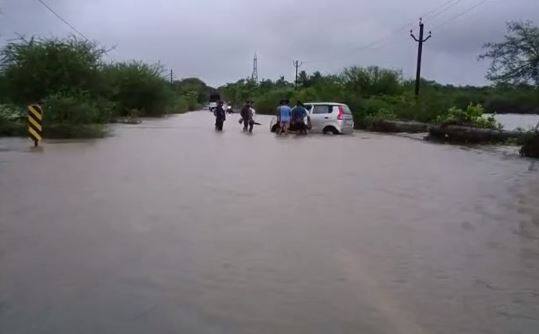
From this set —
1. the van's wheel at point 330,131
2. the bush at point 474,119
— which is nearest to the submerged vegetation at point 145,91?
the bush at point 474,119

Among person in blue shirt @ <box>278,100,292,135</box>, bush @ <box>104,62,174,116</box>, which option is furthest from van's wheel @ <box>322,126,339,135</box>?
bush @ <box>104,62,174,116</box>

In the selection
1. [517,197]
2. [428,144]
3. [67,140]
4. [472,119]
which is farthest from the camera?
[472,119]

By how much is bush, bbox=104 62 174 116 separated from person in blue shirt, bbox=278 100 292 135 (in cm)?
2334

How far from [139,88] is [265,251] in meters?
44.7

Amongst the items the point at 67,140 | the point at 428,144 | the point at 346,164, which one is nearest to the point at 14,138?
the point at 67,140

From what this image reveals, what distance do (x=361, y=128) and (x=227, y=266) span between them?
100 feet

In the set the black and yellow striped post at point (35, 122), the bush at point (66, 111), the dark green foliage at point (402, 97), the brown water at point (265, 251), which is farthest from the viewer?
the bush at point (66, 111)

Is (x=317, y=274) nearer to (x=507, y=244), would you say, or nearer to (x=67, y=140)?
(x=507, y=244)

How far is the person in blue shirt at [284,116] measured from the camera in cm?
2612

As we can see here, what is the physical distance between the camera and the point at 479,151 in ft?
67.2

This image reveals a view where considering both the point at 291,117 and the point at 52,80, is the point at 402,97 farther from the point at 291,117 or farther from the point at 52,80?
the point at 52,80

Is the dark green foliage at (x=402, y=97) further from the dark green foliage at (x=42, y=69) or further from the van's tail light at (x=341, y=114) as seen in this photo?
the dark green foliage at (x=42, y=69)

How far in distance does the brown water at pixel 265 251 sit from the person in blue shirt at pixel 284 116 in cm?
1248

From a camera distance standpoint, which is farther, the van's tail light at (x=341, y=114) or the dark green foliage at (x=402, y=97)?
the van's tail light at (x=341, y=114)
